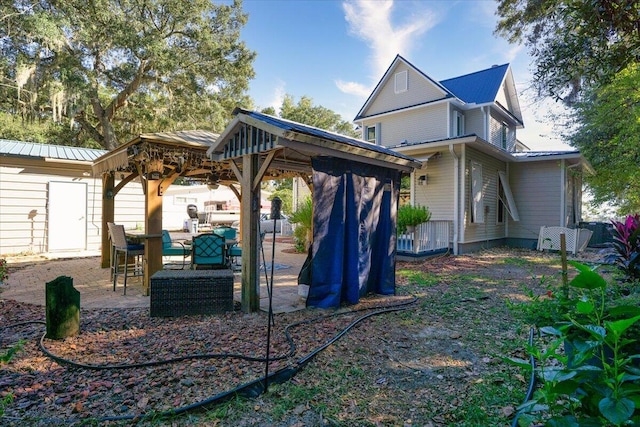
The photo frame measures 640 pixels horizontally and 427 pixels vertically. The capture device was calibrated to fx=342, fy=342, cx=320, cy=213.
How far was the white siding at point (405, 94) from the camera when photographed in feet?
42.6

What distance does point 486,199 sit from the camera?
37.8 ft

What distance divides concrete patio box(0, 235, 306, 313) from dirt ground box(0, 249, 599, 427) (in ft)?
1.66

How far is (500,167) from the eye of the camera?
1230 cm

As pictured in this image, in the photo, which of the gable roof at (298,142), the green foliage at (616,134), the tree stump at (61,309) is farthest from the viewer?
the green foliage at (616,134)

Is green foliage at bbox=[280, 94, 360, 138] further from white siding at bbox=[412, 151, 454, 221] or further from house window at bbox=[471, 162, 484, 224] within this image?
house window at bbox=[471, 162, 484, 224]

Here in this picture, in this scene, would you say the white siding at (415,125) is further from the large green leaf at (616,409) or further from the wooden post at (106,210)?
the large green leaf at (616,409)

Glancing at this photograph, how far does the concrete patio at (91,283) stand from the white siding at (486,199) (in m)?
5.44

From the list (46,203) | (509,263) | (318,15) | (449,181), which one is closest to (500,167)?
(449,181)

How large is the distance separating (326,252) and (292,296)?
1.32 metres

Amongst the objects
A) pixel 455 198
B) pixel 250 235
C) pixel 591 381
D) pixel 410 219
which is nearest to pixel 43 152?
pixel 250 235

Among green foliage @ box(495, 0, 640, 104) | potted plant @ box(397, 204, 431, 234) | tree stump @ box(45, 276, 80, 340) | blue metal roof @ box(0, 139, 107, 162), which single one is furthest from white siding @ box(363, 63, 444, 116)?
tree stump @ box(45, 276, 80, 340)

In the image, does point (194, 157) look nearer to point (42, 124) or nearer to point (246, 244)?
point (246, 244)

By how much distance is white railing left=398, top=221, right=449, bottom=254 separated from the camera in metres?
9.42

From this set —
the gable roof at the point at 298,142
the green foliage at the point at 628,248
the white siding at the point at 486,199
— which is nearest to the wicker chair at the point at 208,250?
the gable roof at the point at 298,142
